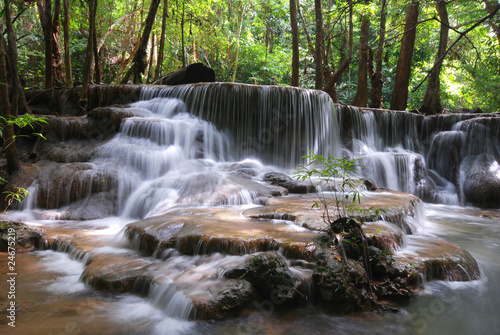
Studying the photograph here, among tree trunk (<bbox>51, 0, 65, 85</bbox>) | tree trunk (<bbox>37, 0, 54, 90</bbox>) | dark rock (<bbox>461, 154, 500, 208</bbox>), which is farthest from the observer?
tree trunk (<bbox>51, 0, 65, 85</bbox>)

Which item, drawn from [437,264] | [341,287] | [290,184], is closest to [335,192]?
[341,287]

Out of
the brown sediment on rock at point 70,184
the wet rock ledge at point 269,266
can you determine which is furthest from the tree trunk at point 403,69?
the brown sediment on rock at point 70,184

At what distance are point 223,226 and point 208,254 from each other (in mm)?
593

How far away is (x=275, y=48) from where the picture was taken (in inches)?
898

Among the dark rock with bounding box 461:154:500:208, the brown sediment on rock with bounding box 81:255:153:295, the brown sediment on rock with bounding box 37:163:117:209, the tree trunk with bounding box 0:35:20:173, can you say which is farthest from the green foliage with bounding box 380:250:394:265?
the dark rock with bounding box 461:154:500:208

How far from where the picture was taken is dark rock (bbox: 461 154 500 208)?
8781 mm

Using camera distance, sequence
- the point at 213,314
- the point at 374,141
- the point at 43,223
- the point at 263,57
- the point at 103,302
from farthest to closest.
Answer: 1. the point at 263,57
2. the point at 374,141
3. the point at 43,223
4. the point at 103,302
5. the point at 213,314

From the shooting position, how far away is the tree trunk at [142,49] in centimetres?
1145

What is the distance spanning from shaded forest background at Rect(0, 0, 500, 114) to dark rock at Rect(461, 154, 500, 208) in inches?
103

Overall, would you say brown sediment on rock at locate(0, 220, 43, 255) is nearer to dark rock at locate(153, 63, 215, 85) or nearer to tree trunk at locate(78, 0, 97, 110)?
tree trunk at locate(78, 0, 97, 110)

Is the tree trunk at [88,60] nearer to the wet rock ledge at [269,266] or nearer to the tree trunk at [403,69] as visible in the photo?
the wet rock ledge at [269,266]

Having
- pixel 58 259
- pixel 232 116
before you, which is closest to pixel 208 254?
pixel 58 259

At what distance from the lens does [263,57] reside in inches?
850

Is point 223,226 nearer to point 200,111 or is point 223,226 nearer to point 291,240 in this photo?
point 291,240
